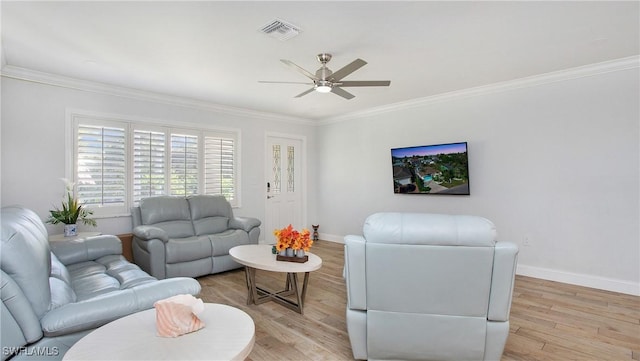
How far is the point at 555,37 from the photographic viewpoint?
2.92m

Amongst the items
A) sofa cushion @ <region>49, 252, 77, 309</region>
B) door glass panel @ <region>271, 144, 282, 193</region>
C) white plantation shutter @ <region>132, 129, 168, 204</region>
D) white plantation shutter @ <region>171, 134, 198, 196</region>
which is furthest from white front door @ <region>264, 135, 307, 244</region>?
sofa cushion @ <region>49, 252, 77, 309</region>

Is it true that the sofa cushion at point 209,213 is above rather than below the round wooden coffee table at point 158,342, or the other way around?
above

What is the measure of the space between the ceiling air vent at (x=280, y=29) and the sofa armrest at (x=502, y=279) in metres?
2.22

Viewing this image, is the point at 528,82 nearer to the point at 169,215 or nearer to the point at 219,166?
the point at 219,166

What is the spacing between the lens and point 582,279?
380cm

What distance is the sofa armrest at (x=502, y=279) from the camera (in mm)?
Result: 1808

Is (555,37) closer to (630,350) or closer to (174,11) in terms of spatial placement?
(630,350)

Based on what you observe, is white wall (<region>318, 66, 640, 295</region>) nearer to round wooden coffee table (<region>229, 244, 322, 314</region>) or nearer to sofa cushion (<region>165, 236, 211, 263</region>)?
round wooden coffee table (<region>229, 244, 322, 314</region>)

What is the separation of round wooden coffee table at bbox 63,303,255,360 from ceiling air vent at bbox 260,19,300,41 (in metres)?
2.19

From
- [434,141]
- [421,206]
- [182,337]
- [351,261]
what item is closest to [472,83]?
[434,141]

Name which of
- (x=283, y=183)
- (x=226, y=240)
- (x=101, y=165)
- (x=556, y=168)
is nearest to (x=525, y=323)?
(x=556, y=168)

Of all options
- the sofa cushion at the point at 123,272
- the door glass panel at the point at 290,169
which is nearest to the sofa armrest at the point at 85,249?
the sofa cushion at the point at 123,272

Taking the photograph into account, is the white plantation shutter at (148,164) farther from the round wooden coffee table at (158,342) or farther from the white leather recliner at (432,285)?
the white leather recliner at (432,285)

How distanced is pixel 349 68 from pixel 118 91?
3.36 meters
